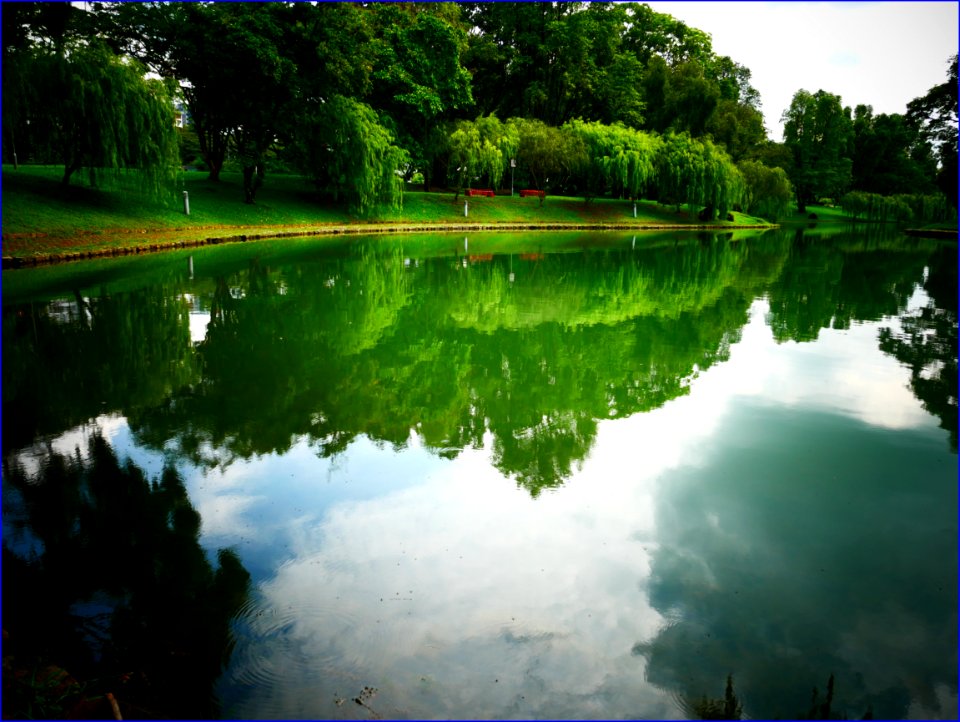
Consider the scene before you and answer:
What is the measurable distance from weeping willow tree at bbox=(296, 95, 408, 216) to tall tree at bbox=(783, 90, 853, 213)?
4712 centimetres

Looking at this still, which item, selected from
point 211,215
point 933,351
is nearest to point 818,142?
point 211,215

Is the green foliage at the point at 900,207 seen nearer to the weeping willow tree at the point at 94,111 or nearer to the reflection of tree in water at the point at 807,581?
the weeping willow tree at the point at 94,111

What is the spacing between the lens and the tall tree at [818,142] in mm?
61156

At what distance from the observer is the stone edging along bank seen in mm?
16328

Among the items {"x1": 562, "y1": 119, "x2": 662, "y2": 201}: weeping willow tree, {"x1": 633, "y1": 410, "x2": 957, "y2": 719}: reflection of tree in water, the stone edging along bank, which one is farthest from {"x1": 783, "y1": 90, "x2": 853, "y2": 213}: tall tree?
{"x1": 633, "y1": 410, "x2": 957, "y2": 719}: reflection of tree in water

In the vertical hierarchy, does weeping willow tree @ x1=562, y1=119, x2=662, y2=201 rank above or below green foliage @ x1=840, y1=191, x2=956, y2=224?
above

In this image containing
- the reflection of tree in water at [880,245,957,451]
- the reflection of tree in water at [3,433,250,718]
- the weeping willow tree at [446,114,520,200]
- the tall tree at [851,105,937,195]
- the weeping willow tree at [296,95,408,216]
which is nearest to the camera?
the reflection of tree in water at [3,433,250,718]

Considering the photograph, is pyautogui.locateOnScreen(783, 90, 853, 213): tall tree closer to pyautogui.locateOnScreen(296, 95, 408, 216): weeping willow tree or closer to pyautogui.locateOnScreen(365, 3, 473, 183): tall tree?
pyautogui.locateOnScreen(365, 3, 473, 183): tall tree

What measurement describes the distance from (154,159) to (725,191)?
33.7 metres

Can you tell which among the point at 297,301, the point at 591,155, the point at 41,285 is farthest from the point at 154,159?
the point at 591,155

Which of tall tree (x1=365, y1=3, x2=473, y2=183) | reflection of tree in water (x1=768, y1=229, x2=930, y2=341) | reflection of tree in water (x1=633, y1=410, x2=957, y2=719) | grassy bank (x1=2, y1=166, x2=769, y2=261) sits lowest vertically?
reflection of tree in water (x1=633, y1=410, x2=957, y2=719)

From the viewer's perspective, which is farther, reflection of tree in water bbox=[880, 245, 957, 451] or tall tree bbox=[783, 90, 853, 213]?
tall tree bbox=[783, 90, 853, 213]

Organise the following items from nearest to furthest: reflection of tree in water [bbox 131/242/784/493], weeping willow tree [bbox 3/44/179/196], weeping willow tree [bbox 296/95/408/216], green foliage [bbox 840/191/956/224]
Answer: reflection of tree in water [bbox 131/242/784/493] < weeping willow tree [bbox 3/44/179/196] < weeping willow tree [bbox 296/95/408/216] < green foliage [bbox 840/191/956/224]

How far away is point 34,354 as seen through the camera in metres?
8.16
